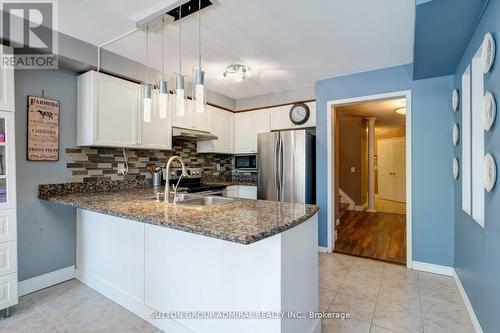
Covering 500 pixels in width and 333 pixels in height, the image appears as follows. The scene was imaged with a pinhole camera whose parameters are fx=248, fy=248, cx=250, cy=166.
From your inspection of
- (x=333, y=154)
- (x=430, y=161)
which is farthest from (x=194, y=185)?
(x=430, y=161)

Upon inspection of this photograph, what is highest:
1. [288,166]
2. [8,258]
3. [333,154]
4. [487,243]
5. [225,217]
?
[333,154]

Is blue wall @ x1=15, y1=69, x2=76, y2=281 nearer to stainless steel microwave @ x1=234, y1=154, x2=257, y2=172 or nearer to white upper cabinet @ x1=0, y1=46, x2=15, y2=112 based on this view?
white upper cabinet @ x1=0, y1=46, x2=15, y2=112

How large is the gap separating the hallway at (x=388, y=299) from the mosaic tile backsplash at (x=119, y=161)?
95.2 inches

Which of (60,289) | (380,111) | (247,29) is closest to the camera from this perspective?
(247,29)

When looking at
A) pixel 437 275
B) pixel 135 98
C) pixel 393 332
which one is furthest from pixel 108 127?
pixel 437 275

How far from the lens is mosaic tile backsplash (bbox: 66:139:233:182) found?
2627 mm

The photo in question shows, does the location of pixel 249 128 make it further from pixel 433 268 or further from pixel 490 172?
pixel 490 172

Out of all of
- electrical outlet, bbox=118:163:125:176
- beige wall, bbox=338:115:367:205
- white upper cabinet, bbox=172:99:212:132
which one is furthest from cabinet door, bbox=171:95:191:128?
beige wall, bbox=338:115:367:205

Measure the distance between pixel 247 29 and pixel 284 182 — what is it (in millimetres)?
1954

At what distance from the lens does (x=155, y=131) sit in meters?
2.99

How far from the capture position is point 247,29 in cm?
213

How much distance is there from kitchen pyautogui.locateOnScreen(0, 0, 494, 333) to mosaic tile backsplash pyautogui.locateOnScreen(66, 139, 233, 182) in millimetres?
15

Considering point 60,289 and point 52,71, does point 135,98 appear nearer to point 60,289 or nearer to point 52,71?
point 52,71

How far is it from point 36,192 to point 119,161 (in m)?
0.83
